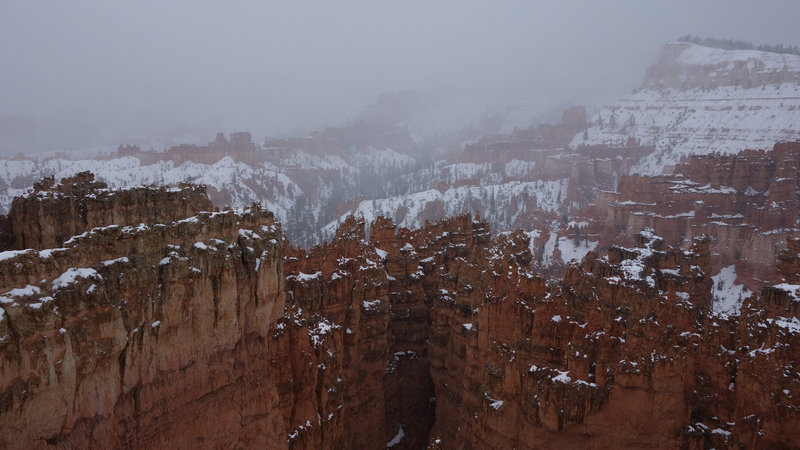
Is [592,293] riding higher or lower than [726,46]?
lower

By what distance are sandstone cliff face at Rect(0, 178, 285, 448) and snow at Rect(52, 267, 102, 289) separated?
16 millimetres

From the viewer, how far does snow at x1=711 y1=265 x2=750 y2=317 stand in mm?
33594

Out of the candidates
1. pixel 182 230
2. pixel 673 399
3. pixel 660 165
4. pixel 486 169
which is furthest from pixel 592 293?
pixel 486 169

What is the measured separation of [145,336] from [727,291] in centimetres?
3900

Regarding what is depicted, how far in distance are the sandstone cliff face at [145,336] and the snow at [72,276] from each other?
0.02 meters

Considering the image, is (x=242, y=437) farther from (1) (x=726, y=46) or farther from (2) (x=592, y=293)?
(1) (x=726, y=46)

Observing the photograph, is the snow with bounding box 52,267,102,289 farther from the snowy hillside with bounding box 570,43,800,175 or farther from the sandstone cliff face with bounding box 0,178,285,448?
the snowy hillside with bounding box 570,43,800,175

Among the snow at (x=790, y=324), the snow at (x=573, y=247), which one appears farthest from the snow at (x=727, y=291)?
the snow at (x=790, y=324)

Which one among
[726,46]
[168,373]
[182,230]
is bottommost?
[168,373]

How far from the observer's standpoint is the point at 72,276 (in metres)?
7.24

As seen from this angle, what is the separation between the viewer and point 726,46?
14288cm

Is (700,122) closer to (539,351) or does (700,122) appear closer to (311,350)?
(539,351)

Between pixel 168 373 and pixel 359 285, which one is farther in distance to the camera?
pixel 359 285

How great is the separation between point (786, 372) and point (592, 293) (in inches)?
254
